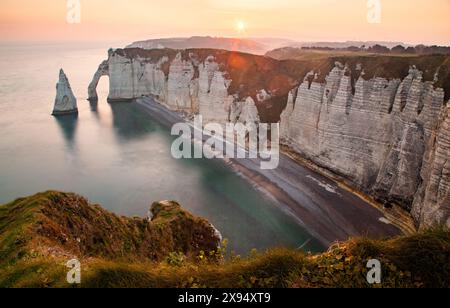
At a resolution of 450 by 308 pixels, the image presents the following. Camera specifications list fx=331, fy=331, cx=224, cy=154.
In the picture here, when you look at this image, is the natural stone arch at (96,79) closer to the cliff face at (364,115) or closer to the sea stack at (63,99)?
the sea stack at (63,99)

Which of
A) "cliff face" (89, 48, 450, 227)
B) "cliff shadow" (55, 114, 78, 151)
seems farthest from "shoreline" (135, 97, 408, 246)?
"cliff shadow" (55, 114, 78, 151)

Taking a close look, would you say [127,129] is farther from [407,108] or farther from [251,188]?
[407,108]

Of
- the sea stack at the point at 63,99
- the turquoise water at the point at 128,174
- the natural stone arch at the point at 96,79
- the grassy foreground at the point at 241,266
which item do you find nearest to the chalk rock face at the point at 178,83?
the natural stone arch at the point at 96,79

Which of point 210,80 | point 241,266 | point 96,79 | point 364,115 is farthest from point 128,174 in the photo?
point 96,79

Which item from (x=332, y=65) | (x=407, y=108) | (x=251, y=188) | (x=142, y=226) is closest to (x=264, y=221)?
(x=251, y=188)

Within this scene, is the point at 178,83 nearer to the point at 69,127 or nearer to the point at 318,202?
the point at 69,127
